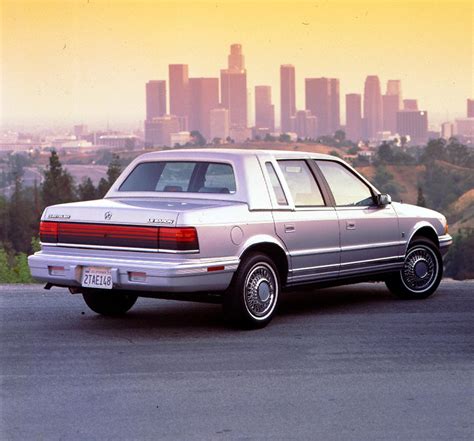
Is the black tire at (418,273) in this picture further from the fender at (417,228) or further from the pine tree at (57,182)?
the pine tree at (57,182)

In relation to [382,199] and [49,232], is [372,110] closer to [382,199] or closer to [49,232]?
[382,199]

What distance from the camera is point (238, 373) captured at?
7.66 meters

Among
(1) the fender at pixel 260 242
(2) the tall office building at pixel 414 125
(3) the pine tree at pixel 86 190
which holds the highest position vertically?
(2) the tall office building at pixel 414 125

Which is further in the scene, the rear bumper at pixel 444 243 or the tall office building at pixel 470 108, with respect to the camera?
the tall office building at pixel 470 108

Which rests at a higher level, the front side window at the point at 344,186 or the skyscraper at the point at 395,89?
the skyscraper at the point at 395,89

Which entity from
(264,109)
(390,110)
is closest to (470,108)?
(390,110)

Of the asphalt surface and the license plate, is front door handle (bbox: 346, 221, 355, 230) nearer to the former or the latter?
the asphalt surface

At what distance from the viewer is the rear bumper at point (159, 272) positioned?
896 cm

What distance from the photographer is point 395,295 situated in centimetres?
1214

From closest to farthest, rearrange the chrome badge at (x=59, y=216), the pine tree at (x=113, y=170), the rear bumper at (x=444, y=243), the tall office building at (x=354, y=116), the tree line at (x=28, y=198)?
the chrome badge at (x=59, y=216)
the rear bumper at (x=444, y=243)
the pine tree at (x=113, y=170)
the tree line at (x=28, y=198)
the tall office building at (x=354, y=116)

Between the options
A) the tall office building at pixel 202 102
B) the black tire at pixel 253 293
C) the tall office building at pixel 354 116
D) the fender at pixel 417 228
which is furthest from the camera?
the tall office building at pixel 354 116

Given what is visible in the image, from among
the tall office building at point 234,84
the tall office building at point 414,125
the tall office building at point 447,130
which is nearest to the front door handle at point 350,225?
the tall office building at point 447,130

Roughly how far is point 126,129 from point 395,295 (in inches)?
3626

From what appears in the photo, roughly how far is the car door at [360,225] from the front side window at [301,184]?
22 centimetres
